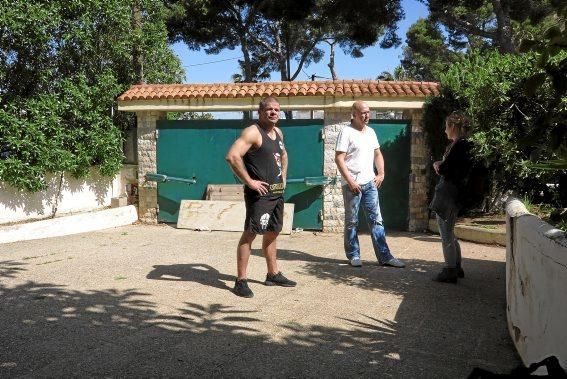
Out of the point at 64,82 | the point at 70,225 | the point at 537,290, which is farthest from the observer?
the point at 64,82

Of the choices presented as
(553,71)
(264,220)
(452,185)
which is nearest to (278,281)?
(264,220)

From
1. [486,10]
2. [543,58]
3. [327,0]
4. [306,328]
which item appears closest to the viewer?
[543,58]

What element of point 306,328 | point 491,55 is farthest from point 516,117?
point 306,328

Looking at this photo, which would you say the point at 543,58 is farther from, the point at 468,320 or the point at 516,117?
the point at 516,117

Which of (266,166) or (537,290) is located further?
(266,166)

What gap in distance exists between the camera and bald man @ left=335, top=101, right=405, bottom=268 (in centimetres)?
585

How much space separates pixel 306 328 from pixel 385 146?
17.9 ft

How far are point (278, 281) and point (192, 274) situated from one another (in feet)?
3.44

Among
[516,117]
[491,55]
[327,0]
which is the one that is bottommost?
[516,117]

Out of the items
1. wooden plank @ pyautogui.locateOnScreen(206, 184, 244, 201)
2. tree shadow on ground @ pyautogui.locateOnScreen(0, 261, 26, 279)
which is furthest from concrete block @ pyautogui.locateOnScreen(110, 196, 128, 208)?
tree shadow on ground @ pyautogui.locateOnScreen(0, 261, 26, 279)

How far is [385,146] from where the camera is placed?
28.9 feet

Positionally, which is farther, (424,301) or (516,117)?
(516,117)

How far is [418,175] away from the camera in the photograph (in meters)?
8.73

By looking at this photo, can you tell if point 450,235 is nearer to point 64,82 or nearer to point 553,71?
point 553,71
